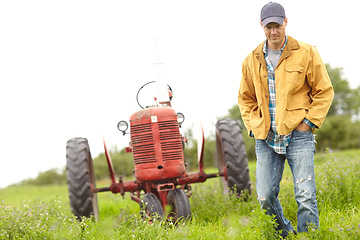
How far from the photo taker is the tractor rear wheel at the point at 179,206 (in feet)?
17.5

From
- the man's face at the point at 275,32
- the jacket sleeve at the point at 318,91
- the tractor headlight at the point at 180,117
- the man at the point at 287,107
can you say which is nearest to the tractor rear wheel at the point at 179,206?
the tractor headlight at the point at 180,117

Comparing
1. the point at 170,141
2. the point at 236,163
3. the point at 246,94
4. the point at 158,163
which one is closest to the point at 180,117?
the point at 170,141

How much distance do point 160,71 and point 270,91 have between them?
240 cm

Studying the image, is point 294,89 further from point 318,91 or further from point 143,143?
point 143,143

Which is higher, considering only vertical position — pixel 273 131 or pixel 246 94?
pixel 246 94

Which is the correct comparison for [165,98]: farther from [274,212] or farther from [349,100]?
[349,100]

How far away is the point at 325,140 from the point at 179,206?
33.0 meters

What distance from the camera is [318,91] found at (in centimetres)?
392

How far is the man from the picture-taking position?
385cm

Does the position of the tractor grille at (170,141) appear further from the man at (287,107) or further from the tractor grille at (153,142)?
the man at (287,107)

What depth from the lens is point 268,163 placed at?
404cm

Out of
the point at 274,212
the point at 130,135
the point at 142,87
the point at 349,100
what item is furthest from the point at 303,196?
the point at 349,100

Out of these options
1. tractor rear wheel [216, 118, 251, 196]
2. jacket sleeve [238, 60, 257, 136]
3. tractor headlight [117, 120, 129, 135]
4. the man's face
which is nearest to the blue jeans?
jacket sleeve [238, 60, 257, 136]

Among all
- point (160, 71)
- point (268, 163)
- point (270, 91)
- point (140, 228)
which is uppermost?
point (160, 71)
